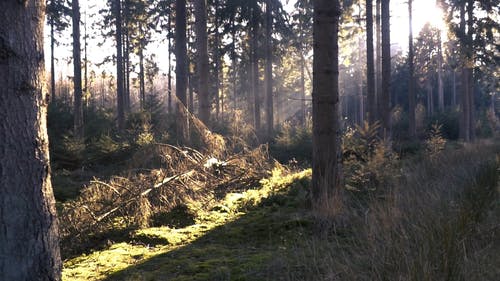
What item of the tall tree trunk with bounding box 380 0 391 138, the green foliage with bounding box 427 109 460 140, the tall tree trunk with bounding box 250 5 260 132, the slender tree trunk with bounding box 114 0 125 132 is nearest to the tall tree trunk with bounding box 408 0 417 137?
the green foliage with bounding box 427 109 460 140

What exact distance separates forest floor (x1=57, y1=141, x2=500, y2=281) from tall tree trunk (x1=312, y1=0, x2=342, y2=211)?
570mm

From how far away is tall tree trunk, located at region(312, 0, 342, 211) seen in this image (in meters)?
5.54

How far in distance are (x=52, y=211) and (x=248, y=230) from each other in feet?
8.71

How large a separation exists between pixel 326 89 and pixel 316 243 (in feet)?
8.50

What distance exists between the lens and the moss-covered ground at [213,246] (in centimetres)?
315

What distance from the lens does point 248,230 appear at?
4582 millimetres

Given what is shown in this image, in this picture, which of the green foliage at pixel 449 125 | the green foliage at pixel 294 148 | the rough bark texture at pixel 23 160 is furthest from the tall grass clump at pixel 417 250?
the green foliage at pixel 449 125

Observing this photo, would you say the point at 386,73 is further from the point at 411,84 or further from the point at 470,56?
the point at 411,84

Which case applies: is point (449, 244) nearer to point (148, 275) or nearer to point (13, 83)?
point (148, 275)

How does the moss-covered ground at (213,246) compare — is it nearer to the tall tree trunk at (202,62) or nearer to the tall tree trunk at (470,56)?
the tall tree trunk at (202,62)

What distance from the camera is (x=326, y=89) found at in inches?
218

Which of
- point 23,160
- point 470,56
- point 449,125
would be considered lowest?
point 23,160

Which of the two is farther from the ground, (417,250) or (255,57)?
(255,57)

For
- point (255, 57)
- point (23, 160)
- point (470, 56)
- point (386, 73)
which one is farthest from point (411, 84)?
point (23, 160)
